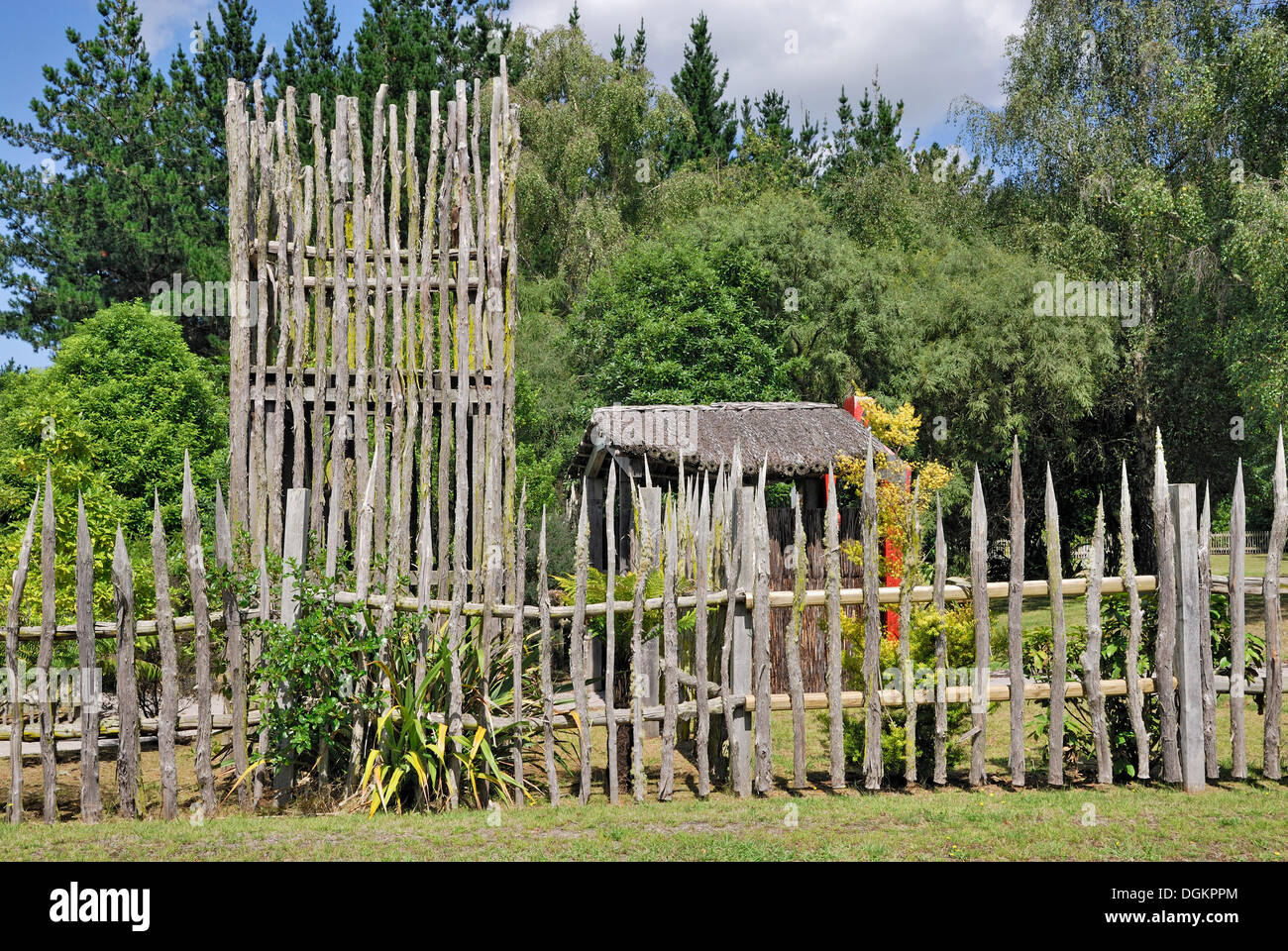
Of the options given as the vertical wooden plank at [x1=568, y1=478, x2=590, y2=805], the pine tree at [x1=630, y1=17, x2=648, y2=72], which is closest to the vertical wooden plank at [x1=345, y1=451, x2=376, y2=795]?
the vertical wooden plank at [x1=568, y1=478, x2=590, y2=805]

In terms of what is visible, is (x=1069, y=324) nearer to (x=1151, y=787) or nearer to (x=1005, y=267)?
(x=1005, y=267)

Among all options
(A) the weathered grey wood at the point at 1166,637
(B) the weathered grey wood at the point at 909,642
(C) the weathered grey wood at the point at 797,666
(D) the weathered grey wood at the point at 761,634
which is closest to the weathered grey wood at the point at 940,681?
(B) the weathered grey wood at the point at 909,642

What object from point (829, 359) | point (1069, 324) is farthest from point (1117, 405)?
point (829, 359)

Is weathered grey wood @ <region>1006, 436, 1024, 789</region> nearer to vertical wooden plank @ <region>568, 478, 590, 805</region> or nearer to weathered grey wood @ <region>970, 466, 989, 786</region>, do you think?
weathered grey wood @ <region>970, 466, 989, 786</region>

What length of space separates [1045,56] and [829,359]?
807 cm

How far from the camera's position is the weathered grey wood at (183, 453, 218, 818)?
6.12 metres

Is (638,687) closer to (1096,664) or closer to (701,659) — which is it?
(701,659)

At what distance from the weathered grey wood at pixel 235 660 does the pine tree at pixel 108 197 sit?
16610 millimetres

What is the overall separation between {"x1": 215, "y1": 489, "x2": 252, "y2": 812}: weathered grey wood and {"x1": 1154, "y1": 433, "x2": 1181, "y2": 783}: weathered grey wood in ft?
19.0

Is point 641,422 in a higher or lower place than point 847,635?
higher

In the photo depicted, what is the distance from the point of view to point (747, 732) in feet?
22.9

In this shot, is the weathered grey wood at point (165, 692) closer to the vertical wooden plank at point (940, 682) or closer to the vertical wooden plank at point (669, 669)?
the vertical wooden plank at point (669, 669)

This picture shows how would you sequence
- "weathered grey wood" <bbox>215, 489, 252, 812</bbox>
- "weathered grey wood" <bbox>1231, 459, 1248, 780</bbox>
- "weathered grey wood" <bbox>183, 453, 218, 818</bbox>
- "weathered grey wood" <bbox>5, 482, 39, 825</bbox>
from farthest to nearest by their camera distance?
1. "weathered grey wood" <bbox>1231, 459, 1248, 780</bbox>
2. "weathered grey wood" <bbox>215, 489, 252, 812</bbox>
3. "weathered grey wood" <bbox>183, 453, 218, 818</bbox>
4. "weathered grey wood" <bbox>5, 482, 39, 825</bbox>

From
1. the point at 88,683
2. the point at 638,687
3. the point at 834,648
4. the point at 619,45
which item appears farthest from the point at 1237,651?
the point at 619,45
